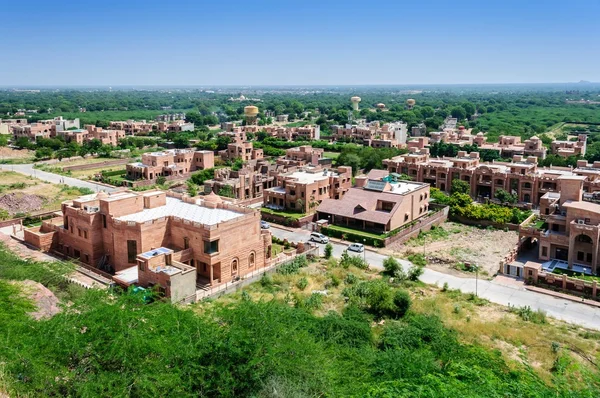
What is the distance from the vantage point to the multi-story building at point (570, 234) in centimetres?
4225

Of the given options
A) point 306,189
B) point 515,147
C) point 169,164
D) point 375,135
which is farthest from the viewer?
point 375,135

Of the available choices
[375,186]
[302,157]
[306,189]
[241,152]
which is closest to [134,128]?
[241,152]

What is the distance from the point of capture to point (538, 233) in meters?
47.4

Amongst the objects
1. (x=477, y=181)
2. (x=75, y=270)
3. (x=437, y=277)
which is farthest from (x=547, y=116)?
(x=75, y=270)

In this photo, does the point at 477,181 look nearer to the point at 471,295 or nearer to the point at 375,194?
the point at 375,194

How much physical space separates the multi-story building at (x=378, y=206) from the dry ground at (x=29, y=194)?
35.0 meters

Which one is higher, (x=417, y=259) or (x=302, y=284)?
(x=302, y=284)

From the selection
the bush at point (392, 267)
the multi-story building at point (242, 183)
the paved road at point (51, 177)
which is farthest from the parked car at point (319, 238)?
the paved road at point (51, 177)

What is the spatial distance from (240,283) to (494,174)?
43674 mm

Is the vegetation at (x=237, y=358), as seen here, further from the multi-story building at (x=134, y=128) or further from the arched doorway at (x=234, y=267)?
the multi-story building at (x=134, y=128)

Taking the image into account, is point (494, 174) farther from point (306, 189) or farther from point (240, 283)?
point (240, 283)

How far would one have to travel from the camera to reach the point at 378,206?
2200 inches

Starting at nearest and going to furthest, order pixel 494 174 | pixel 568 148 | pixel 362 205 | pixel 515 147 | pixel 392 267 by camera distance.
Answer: pixel 392 267 < pixel 362 205 < pixel 494 174 < pixel 568 148 < pixel 515 147

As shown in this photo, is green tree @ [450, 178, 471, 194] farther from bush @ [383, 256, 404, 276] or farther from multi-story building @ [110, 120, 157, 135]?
multi-story building @ [110, 120, 157, 135]
